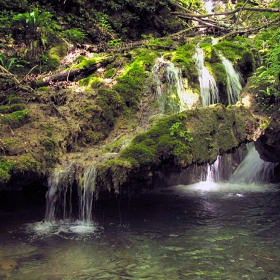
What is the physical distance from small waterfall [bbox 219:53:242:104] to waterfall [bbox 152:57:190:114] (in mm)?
1604

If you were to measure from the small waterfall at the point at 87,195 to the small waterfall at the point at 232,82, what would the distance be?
17.4 feet

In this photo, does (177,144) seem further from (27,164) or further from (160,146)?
(27,164)

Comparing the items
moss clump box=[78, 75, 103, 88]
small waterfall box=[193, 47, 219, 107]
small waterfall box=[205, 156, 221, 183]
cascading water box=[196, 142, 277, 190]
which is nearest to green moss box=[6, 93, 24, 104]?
moss clump box=[78, 75, 103, 88]

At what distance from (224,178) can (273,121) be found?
15.2ft

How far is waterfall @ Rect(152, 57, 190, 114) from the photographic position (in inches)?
358

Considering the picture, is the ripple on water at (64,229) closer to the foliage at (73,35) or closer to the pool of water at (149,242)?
the pool of water at (149,242)

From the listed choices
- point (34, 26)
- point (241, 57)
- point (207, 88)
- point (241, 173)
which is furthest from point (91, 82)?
point (241, 173)

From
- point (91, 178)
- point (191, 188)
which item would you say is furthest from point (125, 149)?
point (191, 188)

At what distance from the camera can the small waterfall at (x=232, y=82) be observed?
10148 millimetres

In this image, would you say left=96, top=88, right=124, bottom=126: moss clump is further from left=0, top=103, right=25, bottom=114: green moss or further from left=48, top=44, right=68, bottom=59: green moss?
left=48, top=44, right=68, bottom=59: green moss

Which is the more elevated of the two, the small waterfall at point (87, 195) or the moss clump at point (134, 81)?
the moss clump at point (134, 81)

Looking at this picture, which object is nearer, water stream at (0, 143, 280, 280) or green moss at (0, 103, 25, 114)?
water stream at (0, 143, 280, 280)

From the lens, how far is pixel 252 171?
41.2ft

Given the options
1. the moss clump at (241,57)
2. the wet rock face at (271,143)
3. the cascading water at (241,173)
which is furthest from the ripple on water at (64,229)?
the moss clump at (241,57)
